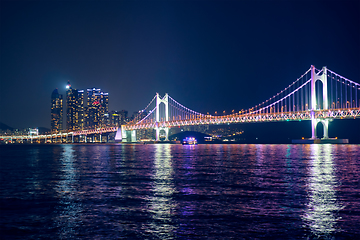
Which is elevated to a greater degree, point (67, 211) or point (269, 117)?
point (269, 117)

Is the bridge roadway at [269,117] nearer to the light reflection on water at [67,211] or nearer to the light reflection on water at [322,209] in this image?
the light reflection on water at [322,209]

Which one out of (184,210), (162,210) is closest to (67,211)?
(162,210)

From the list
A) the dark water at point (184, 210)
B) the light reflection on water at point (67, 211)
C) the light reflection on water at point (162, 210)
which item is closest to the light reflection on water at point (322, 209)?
the dark water at point (184, 210)

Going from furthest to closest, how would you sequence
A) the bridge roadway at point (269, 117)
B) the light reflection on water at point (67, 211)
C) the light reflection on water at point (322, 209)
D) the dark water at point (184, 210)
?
the bridge roadway at point (269, 117), the light reflection on water at point (67, 211), the light reflection on water at point (322, 209), the dark water at point (184, 210)

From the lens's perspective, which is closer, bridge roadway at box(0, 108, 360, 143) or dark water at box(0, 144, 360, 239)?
dark water at box(0, 144, 360, 239)

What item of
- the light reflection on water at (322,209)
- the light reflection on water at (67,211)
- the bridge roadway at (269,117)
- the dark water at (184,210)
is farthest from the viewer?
the bridge roadway at (269,117)

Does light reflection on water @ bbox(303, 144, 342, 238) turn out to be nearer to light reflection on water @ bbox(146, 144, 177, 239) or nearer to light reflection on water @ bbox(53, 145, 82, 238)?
light reflection on water @ bbox(146, 144, 177, 239)

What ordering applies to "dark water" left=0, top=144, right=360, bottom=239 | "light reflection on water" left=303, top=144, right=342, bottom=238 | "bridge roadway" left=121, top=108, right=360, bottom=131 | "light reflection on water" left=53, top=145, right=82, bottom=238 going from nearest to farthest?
"dark water" left=0, top=144, right=360, bottom=239 → "light reflection on water" left=303, top=144, right=342, bottom=238 → "light reflection on water" left=53, top=145, right=82, bottom=238 → "bridge roadway" left=121, top=108, right=360, bottom=131

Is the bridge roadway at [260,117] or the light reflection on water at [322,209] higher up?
the bridge roadway at [260,117]

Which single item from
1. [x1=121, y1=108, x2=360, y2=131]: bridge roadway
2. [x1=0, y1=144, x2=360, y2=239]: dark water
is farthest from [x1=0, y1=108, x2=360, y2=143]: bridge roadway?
[x1=0, y1=144, x2=360, y2=239]: dark water

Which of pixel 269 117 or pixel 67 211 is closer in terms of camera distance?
pixel 67 211

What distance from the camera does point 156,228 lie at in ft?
24.4

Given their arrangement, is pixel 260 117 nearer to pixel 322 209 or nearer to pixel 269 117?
pixel 269 117

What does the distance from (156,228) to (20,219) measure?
145 inches
